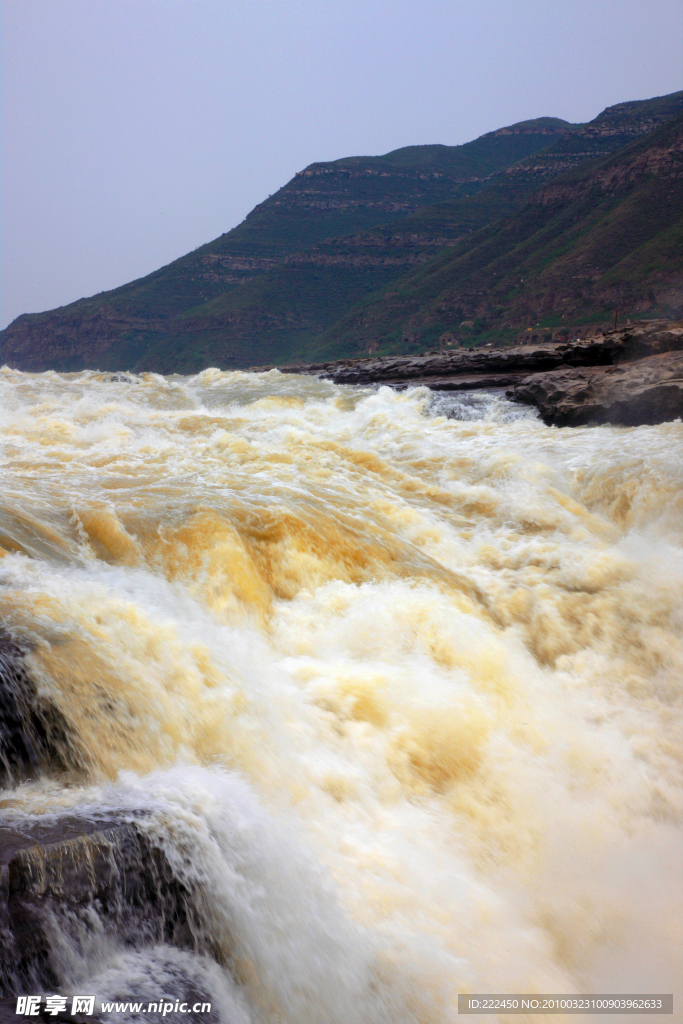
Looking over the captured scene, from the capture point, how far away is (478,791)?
145 inches

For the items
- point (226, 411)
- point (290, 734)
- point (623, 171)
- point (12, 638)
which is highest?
point (623, 171)

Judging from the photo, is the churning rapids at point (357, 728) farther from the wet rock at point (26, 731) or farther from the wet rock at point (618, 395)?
the wet rock at point (618, 395)

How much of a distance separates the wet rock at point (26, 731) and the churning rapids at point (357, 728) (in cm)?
3

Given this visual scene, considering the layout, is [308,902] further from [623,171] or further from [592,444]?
[623,171]

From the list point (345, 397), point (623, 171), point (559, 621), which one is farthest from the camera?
point (623, 171)

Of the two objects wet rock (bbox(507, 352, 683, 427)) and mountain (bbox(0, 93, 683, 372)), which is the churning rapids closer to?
wet rock (bbox(507, 352, 683, 427))

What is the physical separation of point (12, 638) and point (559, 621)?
158 inches

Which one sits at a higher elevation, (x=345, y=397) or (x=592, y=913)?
(x=345, y=397)

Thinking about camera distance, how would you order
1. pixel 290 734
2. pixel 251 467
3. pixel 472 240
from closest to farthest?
pixel 290 734 < pixel 251 467 < pixel 472 240

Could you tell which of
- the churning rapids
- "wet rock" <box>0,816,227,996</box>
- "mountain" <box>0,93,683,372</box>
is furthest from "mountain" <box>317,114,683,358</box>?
"wet rock" <box>0,816,227,996</box>

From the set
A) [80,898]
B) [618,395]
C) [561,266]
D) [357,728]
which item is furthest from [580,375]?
[561,266]

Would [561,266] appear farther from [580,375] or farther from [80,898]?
[80,898]

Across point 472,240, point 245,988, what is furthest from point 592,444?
point 472,240

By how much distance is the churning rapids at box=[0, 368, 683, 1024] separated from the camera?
2.63 metres
